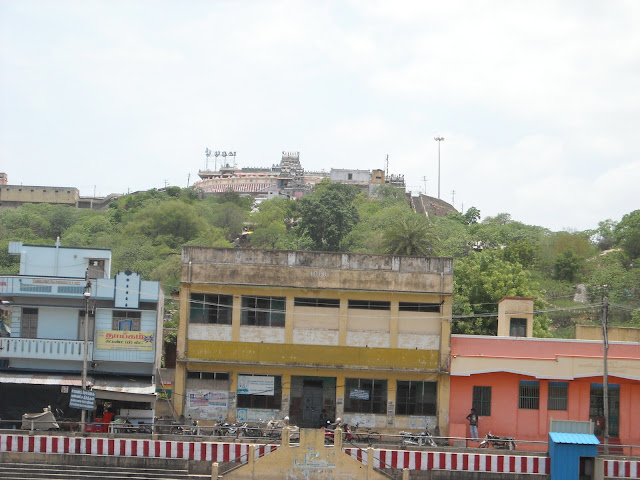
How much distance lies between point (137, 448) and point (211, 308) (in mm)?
8369

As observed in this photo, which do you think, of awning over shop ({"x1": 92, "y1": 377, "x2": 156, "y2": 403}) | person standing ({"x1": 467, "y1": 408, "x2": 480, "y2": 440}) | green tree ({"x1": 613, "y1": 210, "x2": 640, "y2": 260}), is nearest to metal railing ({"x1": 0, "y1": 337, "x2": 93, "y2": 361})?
awning over shop ({"x1": 92, "y1": 377, "x2": 156, "y2": 403})

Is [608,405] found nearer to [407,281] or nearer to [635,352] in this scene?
[635,352]

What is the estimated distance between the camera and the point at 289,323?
3941cm

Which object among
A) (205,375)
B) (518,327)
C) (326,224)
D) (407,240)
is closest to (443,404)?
(518,327)

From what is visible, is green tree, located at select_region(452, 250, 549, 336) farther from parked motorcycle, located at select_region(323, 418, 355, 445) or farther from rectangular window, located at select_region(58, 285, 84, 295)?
rectangular window, located at select_region(58, 285, 84, 295)

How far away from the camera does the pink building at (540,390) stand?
38.5 meters

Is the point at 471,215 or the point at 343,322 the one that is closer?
the point at 343,322

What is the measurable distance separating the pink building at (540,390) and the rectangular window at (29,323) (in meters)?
16.7

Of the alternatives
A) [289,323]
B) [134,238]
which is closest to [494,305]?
[289,323]

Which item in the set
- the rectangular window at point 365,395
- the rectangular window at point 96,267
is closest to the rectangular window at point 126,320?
the rectangular window at point 96,267

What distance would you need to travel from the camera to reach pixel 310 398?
39469 mm

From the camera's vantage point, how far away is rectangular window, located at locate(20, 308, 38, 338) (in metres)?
39.2

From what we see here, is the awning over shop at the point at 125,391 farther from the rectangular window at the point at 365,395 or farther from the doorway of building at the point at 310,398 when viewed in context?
the rectangular window at the point at 365,395

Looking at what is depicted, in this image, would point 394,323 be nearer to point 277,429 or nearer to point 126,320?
point 277,429
